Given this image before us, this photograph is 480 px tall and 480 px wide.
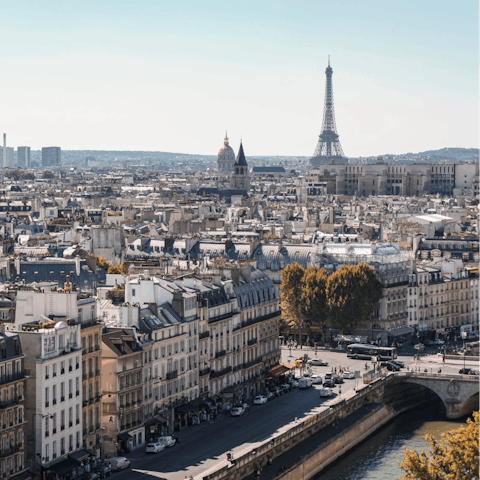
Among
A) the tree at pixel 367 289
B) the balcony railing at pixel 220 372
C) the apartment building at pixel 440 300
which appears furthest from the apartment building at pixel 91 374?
the apartment building at pixel 440 300

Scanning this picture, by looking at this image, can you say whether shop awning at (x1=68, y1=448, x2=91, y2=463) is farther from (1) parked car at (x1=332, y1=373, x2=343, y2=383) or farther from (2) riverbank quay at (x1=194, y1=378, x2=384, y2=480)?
(1) parked car at (x1=332, y1=373, x2=343, y2=383)

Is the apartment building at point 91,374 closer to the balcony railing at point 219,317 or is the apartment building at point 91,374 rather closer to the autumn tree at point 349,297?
the balcony railing at point 219,317

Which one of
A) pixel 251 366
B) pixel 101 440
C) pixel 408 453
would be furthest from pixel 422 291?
pixel 408 453

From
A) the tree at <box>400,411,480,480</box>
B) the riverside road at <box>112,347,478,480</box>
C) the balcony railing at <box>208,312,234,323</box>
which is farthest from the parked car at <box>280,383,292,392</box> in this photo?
the tree at <box>400,411,480,480</box>

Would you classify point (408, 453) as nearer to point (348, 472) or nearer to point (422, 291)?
point (348, 472)

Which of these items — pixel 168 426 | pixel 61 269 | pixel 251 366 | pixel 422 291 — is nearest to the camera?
pixel 168 426

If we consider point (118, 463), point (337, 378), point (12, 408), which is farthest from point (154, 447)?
point (337, 378)
